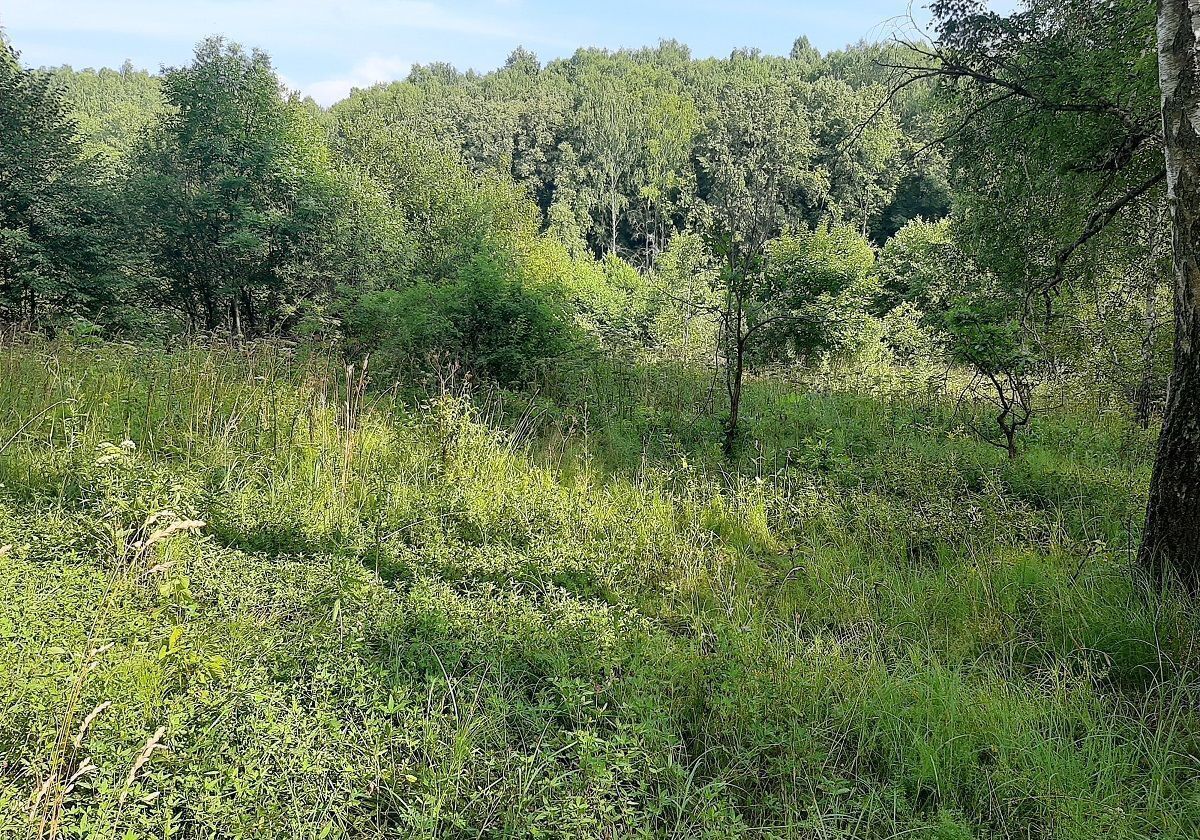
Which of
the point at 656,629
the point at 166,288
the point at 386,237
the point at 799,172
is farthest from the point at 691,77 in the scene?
the point at 656,629

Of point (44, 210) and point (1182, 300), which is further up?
point (44, 210)

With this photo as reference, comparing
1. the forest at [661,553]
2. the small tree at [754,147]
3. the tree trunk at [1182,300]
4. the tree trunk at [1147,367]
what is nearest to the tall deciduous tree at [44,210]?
the forest at [661,553]

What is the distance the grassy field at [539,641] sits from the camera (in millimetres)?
1938

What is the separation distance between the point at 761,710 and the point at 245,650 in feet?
6.70

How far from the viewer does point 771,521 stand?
13.9ft

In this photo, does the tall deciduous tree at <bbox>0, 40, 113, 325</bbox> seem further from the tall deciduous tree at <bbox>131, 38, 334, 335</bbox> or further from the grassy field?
the grassy field

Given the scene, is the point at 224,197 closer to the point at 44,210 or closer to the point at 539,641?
the point at 44,210

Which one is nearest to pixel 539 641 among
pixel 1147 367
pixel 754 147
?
pixel 1147 367

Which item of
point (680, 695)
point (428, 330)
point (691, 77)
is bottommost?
point (680, 695)

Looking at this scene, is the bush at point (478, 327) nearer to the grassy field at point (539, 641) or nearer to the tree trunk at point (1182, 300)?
the grassy field at point (539, 641)

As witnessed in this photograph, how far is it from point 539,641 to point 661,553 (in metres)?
1.13

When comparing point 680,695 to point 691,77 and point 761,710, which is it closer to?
point 761,710

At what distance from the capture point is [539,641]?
8.98 feet

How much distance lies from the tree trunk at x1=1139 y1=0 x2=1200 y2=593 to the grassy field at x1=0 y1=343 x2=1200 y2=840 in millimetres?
330
